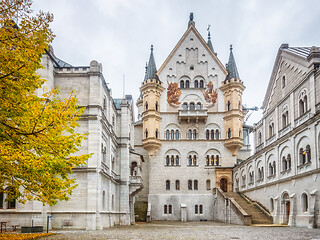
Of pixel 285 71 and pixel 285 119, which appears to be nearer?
pixel 285 119

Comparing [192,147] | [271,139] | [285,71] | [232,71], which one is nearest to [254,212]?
[271,139]

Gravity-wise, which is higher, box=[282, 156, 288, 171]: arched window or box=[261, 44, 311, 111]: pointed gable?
box=[261, 44, 311, 111]: pointed gable

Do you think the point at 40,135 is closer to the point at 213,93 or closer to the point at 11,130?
the point at 11,130

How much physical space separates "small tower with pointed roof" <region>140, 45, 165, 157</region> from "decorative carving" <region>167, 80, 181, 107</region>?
4.17 feet

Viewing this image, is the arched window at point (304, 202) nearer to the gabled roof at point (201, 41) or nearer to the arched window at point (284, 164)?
the arched window at point (284, 164)

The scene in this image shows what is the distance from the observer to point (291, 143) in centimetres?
3625

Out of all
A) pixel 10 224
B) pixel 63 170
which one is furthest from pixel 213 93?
pixel 63 170

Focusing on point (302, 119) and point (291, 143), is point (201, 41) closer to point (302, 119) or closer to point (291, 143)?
point (291, 143)

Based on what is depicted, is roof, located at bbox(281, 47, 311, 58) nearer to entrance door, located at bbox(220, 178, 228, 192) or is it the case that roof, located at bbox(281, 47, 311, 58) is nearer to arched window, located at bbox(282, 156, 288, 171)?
arched window, located at bbox(282, 156, 288, 171)

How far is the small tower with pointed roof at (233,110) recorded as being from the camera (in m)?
58.7

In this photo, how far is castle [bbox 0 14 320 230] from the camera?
3173 cm

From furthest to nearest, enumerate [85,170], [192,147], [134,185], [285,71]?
[192,147], [134,185], [285,71], [85,170]

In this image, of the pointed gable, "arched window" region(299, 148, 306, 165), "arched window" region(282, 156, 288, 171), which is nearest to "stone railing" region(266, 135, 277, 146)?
the pointed gable

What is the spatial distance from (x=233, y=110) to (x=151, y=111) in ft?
40.7
